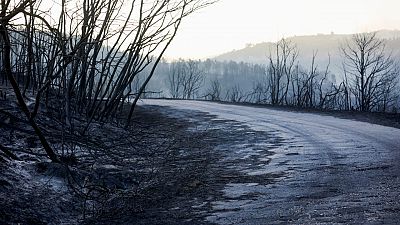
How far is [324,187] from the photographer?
6820 mm

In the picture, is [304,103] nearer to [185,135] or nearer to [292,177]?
[185,135]

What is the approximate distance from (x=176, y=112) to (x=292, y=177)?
1520 centimetres

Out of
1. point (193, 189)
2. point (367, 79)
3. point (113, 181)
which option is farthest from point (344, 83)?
point (193, 189)

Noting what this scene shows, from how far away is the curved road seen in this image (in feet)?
17.7

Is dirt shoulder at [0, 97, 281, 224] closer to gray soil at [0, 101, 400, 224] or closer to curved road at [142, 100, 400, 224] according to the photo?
gray soil at [0, 101, 400, 224]

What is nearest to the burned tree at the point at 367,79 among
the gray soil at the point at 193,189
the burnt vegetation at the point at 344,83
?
the burnt vegetation at the point at 344,83

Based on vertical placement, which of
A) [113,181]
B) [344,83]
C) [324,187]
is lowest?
[113,181]

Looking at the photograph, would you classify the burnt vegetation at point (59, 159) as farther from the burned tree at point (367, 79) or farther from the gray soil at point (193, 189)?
the burned tree at point (367, 79)

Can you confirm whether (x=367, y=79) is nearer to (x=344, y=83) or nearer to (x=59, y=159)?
(x=344, y=83)


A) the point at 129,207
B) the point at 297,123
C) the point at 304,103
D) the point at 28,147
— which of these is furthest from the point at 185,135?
the point at 304,103

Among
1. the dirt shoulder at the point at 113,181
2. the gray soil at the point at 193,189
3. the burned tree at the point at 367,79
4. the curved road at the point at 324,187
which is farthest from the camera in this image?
the burned tree at the point at 367,79

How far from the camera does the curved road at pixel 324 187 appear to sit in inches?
212

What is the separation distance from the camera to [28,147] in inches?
378

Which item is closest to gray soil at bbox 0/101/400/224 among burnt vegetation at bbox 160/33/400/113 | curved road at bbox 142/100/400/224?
curved road at bbox 142/100/400/224
